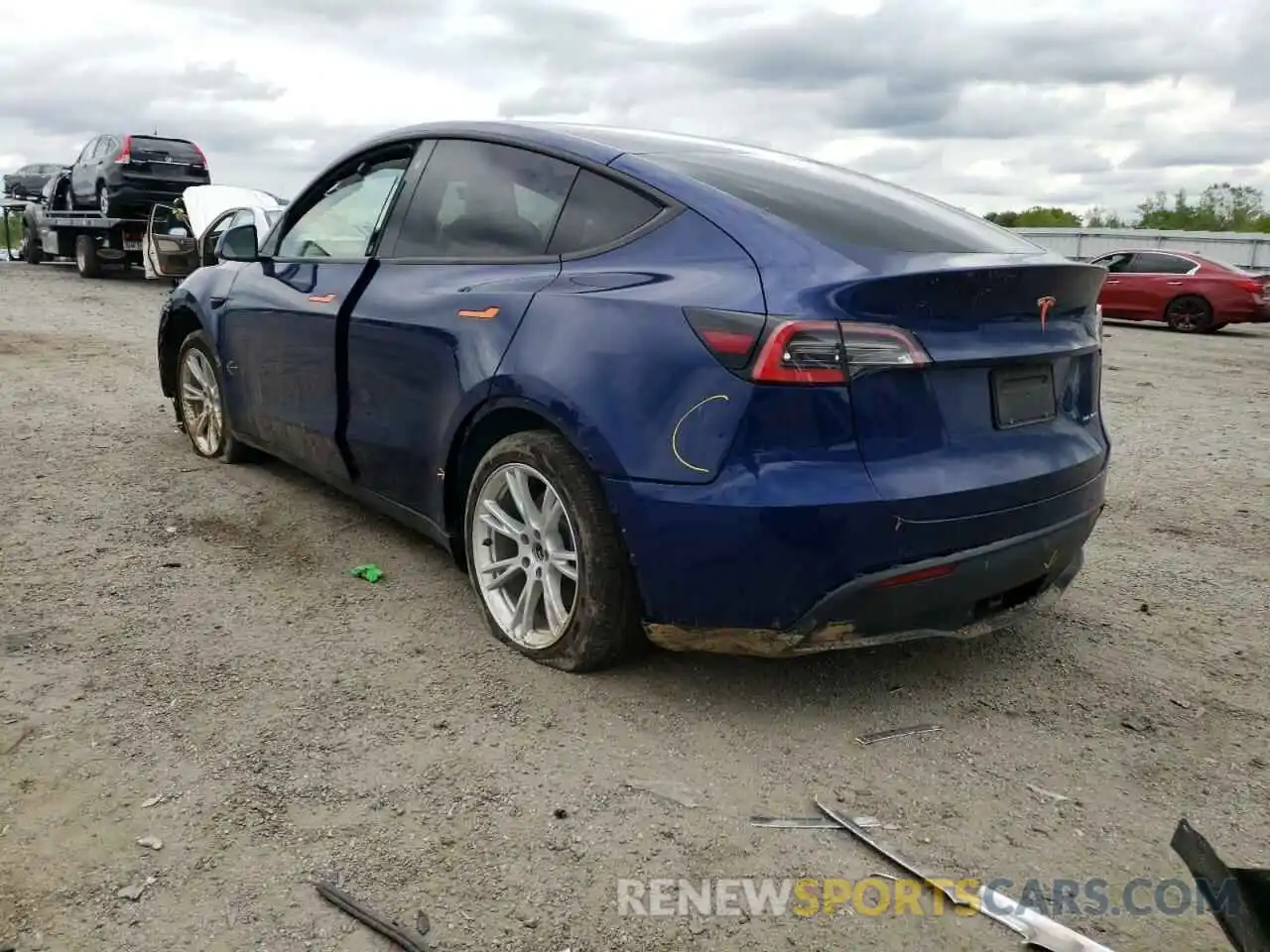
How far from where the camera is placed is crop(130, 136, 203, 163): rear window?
19.1 m

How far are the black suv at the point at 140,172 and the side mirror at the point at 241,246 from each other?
16.0 meters

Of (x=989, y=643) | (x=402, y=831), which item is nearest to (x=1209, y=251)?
(x=989, y=643)

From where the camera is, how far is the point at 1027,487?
3.02m

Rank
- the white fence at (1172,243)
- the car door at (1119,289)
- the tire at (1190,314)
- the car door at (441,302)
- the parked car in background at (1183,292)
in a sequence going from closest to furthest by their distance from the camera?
the car door at (441,302) < the parked car in background at (1183,292) < the tire at (1190,314) < the car door at (1119,289) < the white fence at (1172,243)

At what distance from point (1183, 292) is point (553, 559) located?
17.3m

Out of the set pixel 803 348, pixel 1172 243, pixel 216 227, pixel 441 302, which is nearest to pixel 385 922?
pixel 803 348

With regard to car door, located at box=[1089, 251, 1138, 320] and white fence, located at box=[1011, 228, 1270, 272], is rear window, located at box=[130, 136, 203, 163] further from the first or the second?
white fence, located at box=[1011, 228, 1270, 272]

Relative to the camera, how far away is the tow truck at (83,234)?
765 inches

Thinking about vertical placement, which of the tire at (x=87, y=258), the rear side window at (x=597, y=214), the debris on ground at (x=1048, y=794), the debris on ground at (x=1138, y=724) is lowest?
the debris on ground at (x=1048, y=794)

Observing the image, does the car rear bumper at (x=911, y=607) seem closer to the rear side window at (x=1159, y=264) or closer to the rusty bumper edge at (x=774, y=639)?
the rusty bumper edge at (x=774, y=639)

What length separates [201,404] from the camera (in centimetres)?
579

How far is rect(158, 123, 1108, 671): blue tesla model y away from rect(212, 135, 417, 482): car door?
0.17 metres

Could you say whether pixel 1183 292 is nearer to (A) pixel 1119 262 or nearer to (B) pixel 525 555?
(A) pixel 1119 262

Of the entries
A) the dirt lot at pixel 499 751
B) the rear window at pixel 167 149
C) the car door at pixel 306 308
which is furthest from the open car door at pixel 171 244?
the dirt lot at pixel 499 751
